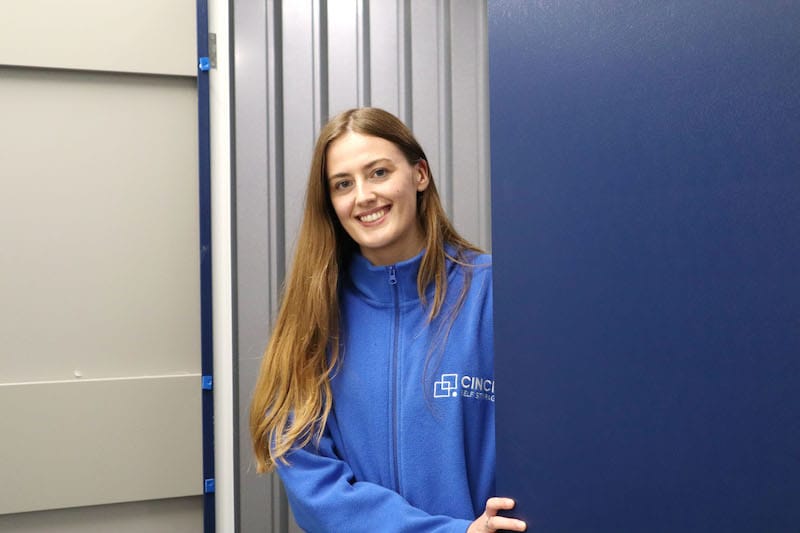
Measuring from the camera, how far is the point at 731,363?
56 centimetres

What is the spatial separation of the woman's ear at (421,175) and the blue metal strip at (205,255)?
2.92ft

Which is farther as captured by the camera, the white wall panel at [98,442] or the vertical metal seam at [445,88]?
the white wall panel at [98,442]

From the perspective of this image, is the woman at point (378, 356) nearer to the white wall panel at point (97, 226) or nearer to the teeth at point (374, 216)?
the teeth at point (374, 216)

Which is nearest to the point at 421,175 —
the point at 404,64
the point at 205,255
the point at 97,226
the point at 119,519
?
the point at 404,64

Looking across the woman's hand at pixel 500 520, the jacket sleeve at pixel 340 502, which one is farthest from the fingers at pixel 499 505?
the jacket sleeve at pixel 340 502

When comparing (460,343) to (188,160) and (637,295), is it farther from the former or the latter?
(188,160)

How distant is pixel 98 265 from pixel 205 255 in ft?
1.05

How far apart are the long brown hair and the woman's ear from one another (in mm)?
10

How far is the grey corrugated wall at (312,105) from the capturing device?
6.17 feet

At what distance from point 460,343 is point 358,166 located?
0.39m

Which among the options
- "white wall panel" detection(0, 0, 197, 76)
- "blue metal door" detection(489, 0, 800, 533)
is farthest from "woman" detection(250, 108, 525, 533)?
"white wall panel" detection(0, 0, 197, 76)

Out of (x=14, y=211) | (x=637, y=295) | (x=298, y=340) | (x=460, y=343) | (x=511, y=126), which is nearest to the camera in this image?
(x=637, y=295)

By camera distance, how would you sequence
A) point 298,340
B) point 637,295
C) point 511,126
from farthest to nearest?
point 298,340, point 511,126, point 637,295

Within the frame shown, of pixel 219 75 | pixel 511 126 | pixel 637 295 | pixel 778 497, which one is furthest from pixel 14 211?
pixel 778 497
